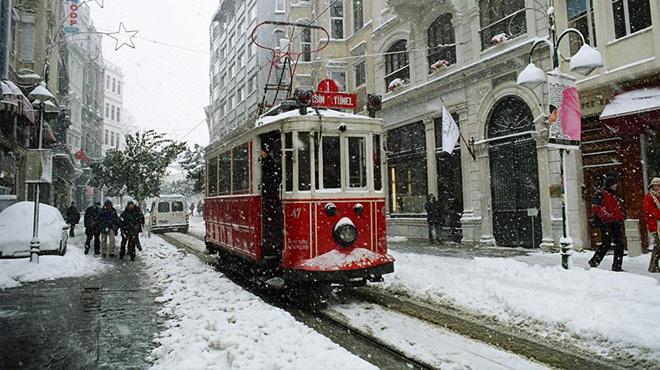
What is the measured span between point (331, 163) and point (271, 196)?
1.59 m

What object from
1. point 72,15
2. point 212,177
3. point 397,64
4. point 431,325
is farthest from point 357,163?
point 72,15

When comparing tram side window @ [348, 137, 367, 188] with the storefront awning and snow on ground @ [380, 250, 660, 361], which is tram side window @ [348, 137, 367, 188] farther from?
the storefront awning

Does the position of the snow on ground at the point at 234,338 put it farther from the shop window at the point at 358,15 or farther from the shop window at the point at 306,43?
the shop window at the point at 306,43

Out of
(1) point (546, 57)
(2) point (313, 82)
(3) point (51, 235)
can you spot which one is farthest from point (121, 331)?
(2) point (313, 82)

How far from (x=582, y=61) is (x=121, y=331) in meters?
9.13

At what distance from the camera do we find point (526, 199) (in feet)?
48.3

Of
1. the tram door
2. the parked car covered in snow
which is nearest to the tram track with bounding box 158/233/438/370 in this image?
the tram door

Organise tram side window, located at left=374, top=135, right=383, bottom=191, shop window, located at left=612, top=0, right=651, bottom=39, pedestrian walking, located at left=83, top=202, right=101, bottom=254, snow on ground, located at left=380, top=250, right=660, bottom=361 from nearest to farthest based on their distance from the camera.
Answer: snow on ground, located at left=380, top=250, right=660, bottom=361
tram side window, located at left=374, top=135, right=383, bottom=191
shop window, located at left=612, top=0, right=651, bottom=39
pedestrian walking, located at left=83, top=202, right=101, bottom=254

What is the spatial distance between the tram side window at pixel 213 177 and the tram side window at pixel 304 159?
15.3 feet

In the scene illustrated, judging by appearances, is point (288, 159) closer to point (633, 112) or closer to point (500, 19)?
point (633, 112)

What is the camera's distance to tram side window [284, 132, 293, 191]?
25.0 ft

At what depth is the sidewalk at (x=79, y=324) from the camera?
4.90 m

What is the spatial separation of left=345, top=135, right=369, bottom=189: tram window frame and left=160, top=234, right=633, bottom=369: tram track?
6.44 feet

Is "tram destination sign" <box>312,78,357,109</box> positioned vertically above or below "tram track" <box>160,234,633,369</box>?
above
